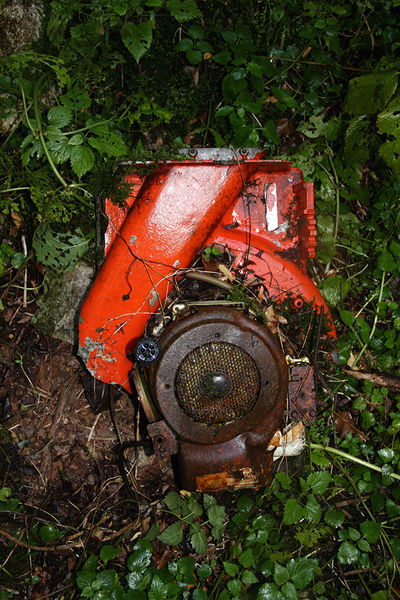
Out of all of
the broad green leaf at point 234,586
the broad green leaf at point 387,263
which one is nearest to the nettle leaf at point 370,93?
the broad green leaf at point 387,263

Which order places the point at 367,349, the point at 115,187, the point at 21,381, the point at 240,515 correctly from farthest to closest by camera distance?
the point at 367,349, the point at 21,381, the point at 240,515, the point at 115,187

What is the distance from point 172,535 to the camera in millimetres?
2422

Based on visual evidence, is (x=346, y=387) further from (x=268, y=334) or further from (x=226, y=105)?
(x=226, y=105)

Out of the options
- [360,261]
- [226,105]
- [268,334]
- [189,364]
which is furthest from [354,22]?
[189,364]

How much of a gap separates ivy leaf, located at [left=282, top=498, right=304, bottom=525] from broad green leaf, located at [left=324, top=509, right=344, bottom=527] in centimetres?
19

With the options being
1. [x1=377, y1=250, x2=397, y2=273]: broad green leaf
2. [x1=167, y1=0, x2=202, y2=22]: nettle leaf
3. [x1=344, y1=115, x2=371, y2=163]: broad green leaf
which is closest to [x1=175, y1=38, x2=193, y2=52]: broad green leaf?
[x1=167, y1=0, x2=202, y2=22]: nettle leaf

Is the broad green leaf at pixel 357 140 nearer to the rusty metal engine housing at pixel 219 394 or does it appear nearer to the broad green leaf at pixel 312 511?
the rusty metal engine housing at pixel 219 394

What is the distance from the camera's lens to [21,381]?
8.82 ft

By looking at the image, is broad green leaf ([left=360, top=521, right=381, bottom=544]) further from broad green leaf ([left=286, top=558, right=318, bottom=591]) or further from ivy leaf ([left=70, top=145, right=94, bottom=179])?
ivy leaf ([left=70, top=145, right=94, bottom=179])

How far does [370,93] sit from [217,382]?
72.5 inches

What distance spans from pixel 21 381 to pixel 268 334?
59.8 inches

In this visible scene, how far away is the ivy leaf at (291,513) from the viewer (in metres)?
2.43

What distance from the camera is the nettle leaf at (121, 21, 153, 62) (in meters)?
2.49

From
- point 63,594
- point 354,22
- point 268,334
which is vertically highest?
point 354,22
